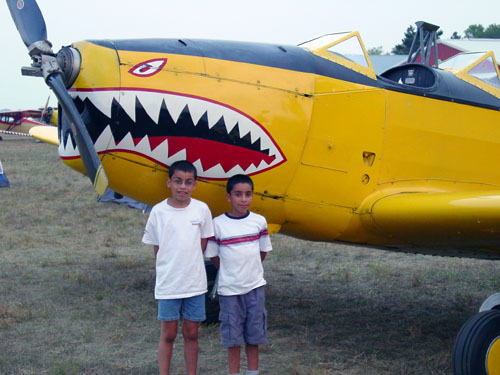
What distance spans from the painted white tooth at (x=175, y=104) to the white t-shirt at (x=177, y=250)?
57 centimetres

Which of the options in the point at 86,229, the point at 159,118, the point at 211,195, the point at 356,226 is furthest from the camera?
the point at 86,229

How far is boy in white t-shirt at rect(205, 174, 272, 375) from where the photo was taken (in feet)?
12.3

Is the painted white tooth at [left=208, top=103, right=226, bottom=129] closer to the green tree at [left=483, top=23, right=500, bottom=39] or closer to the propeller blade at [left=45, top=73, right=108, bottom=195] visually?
the propeller blade at [left=45, top=73, right=108, bottom=195]

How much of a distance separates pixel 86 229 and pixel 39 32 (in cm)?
646

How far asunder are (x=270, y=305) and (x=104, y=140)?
9.41 ft

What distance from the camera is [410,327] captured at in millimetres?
5340

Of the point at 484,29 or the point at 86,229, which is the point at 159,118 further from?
the point at 484,29

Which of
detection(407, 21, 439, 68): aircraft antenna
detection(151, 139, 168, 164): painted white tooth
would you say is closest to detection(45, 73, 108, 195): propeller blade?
detection(151, 139, 168, 164): painted white tooth

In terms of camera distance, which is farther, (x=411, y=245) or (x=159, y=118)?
(x=411, y=245)

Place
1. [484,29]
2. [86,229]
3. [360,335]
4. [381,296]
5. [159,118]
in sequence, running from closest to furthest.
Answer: [159,118]
[360,335]
[381,296]
[86,229]
[484,29]

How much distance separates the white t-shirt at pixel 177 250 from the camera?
362 centimetres

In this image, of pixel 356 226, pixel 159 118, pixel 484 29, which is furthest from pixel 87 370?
pixel 484 29

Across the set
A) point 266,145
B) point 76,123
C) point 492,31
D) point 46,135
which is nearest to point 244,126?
point 266,145

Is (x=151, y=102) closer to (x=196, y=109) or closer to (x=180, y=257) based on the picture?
(x=196, y=109)
